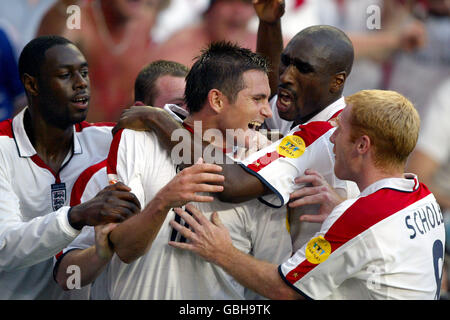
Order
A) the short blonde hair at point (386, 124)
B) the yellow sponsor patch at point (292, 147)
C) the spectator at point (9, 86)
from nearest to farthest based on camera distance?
the short blonde hair at point (386, 124) → the yellow sponsor patch at point (292, 147) → the spectator at point (9, 86)

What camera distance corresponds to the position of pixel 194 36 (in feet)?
20.2

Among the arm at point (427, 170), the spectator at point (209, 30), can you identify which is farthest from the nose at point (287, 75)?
Result: the arm at point (427, 170)

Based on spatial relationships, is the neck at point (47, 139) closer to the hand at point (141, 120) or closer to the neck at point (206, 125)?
the hand at point (141, 120)

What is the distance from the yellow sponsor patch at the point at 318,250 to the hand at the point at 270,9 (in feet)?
4.85

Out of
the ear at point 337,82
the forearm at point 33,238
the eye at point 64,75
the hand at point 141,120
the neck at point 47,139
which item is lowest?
the forearm at point 33,238

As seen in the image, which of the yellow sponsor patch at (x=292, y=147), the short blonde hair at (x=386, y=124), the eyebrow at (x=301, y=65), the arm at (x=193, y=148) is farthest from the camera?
the eyebrow at (x=301, y=65)

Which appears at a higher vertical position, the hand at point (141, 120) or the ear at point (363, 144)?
the hand at point (141, 120)

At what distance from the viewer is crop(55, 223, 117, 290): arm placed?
2.73 m

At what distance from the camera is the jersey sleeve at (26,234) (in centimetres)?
284

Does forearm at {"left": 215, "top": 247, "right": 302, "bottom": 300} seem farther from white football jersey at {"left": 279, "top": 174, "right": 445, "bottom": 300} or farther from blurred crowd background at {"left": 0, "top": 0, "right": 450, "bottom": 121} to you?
blurred crowd background at {"left": 0, "top": 0, "right": 450, "bottom": 121}

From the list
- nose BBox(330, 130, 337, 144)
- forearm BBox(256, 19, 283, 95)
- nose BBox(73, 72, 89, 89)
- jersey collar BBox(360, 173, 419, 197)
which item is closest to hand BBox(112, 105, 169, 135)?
nose BBox(73, 72, 89, 89)

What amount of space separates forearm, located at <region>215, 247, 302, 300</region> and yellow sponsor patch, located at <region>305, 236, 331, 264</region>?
17 cm

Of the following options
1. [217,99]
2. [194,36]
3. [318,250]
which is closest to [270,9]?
[217,99]

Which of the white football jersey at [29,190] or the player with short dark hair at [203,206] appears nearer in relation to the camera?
the player with short dark hair at [203,206]
